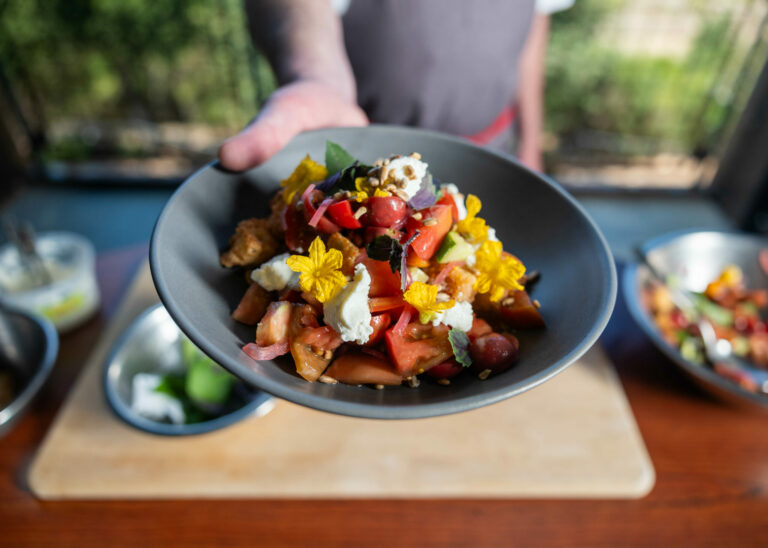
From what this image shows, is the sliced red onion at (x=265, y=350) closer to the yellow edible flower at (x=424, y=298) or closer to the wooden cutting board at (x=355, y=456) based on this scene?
the yellow edible flower at (x=424, y=298)

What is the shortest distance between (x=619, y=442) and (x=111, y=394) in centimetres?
139

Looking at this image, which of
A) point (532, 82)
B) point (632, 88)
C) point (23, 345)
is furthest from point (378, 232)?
point (632, 88)

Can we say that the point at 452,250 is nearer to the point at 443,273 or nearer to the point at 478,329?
the point at 443,273

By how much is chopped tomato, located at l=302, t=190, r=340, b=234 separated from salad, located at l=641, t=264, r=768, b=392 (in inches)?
48.3

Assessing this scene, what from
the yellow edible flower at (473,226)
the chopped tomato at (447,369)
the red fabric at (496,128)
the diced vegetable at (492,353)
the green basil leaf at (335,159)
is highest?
the green basil leaf at (335,159)

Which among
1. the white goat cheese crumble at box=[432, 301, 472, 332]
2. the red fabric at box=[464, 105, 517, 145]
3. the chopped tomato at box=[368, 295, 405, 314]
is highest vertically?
the chopped tomato at box=[368, 295, 405, 314]

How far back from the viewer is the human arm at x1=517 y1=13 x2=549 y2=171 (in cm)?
227

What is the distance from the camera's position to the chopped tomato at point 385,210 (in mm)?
925

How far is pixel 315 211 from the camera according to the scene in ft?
3.09

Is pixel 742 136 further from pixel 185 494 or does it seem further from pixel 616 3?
pixel 185 494

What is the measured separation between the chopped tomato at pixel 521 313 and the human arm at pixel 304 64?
610 millimetres

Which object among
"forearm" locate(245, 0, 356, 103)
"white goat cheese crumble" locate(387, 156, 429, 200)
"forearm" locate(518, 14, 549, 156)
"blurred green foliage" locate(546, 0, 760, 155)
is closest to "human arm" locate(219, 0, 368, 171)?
"forearm" locate(245, 0, 356, 103)

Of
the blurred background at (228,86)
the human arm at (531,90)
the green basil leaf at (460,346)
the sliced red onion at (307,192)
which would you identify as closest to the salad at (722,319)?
the human arm at (531,90)

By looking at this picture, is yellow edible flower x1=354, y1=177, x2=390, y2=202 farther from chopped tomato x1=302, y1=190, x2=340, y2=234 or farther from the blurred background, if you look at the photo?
the blurred background
